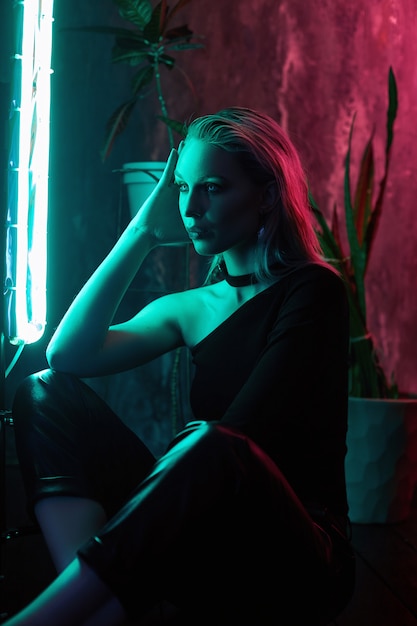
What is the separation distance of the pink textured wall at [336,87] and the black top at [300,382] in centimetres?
187

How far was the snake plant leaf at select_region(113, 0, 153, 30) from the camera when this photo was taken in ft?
8.79

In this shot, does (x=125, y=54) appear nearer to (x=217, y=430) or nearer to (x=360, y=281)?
(x=360, y=281)

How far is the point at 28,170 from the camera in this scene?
173 cm

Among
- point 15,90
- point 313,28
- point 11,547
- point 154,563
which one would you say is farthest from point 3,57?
point 313,28

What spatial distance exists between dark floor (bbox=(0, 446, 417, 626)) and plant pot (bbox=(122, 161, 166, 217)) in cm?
116

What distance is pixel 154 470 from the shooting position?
112 centimetres

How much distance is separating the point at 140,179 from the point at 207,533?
71.7 inches

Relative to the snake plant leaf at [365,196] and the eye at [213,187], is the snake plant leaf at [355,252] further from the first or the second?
the eye at [213,187]

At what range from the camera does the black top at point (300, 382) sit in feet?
4.29

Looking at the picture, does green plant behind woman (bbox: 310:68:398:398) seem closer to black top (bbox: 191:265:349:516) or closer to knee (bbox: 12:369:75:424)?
black top (bbox: 191:265:349:516)

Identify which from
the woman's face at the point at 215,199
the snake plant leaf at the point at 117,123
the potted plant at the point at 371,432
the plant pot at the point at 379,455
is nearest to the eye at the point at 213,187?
the woman's face at the point at 215,199

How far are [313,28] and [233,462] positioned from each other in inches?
103

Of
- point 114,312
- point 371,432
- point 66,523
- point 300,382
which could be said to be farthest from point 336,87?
point 66,523

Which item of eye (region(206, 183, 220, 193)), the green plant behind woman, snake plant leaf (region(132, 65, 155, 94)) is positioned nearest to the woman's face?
eye (region(206, 183, 220, 193))
